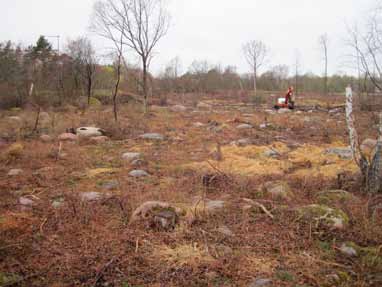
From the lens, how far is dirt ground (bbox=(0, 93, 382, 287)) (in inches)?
99.4

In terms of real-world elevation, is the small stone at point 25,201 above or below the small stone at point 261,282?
above

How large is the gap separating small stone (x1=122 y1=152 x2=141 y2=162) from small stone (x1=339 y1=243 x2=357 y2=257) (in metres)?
5.02

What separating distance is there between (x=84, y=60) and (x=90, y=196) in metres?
16.5

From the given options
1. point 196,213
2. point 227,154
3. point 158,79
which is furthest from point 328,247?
point 158,79

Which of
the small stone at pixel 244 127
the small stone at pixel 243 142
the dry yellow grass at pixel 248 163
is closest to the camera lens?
the dry yellow grass at pixel 248 163

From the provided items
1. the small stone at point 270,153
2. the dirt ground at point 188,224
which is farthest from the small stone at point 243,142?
the dirt ground at point 188,224

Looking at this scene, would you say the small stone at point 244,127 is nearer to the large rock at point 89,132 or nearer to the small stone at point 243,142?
the small stone at point 243,142

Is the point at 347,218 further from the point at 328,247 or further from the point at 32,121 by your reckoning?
the point at 32,121

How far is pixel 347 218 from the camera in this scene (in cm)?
343

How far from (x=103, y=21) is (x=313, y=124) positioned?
13.2m

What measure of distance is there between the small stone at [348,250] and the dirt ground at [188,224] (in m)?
0.01

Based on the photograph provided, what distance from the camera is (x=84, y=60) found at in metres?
18.3

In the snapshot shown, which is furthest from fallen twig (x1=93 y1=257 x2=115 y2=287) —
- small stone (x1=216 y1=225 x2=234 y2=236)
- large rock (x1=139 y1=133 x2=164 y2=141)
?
large rock (x1=139 y1=133 x2=164 y2=141)

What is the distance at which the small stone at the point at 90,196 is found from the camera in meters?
4.18
